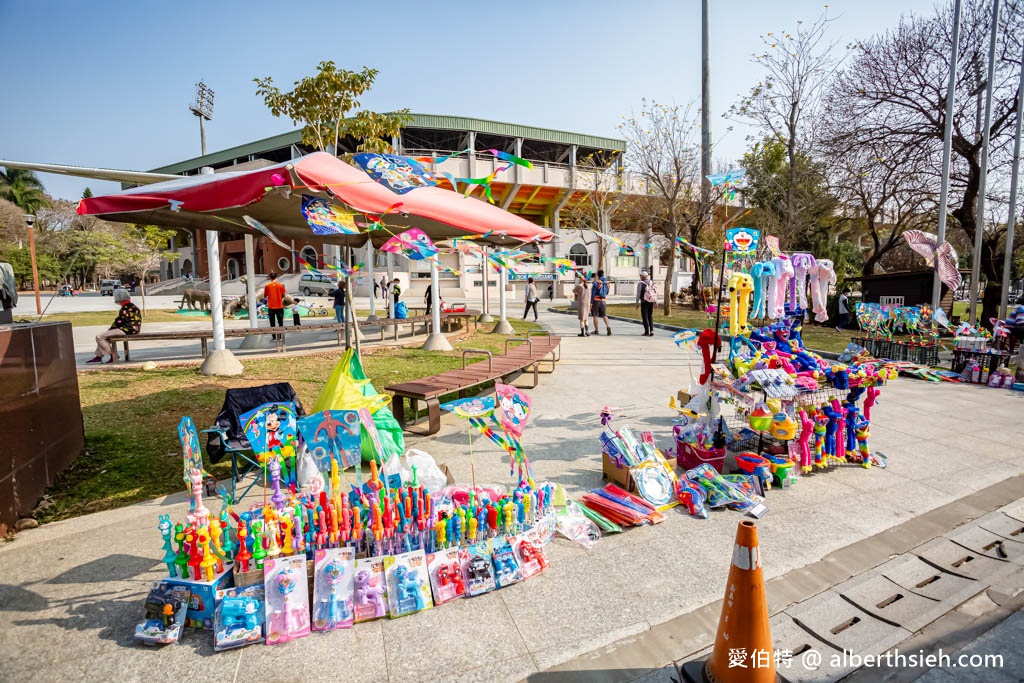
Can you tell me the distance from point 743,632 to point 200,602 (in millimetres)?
2973

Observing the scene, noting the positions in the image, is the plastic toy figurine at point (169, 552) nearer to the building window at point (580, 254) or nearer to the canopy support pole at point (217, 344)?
the canopy support pole at point (217, 344)

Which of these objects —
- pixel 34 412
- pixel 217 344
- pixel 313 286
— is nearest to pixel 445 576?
pixel 34 412

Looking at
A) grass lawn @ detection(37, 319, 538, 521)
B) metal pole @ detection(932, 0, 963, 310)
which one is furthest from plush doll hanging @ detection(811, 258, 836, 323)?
metal pole @ detection(932, 0, 963, 310)

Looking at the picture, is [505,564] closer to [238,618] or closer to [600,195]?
[238,618]

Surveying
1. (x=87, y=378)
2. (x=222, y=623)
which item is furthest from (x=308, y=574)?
(x=87, y=378)

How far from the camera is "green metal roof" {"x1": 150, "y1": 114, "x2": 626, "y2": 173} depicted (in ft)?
124

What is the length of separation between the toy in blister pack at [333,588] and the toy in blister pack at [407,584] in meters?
0.23

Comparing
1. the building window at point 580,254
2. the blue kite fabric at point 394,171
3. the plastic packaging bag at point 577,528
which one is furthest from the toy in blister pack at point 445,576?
the building window at point 580,254

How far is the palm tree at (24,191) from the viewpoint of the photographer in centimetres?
4291

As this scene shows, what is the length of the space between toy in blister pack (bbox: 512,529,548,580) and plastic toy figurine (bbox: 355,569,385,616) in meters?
0.91

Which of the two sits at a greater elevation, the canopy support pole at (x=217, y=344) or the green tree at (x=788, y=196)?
the green tree at (x=788, y=196)

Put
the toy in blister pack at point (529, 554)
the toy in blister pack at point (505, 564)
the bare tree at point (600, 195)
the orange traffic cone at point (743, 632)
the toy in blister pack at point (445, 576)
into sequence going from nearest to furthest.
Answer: the orange traffic cone at point (743, 632), the toy in blister pack at point (445, 576), the toy in blister pack at point (505, 564), the toy in blister pack at point (529, 554), the bare tree at point (600, 195)

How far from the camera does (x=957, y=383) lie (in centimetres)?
932

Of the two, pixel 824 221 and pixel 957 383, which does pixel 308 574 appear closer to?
pixel 957 383
